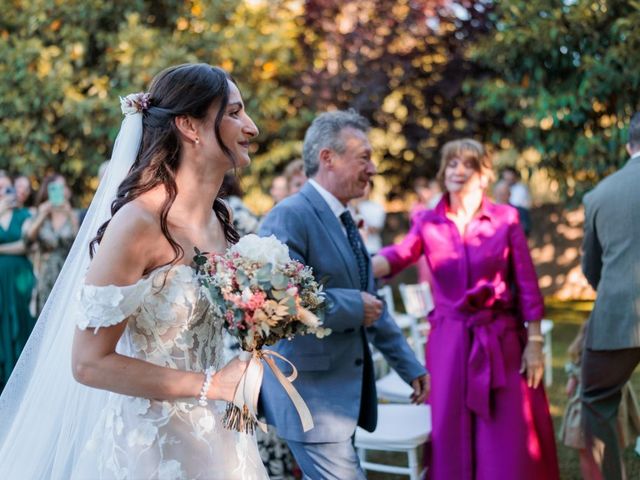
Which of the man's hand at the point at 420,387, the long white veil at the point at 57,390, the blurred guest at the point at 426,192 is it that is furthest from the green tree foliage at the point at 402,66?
the long white veil at the point at 57,390

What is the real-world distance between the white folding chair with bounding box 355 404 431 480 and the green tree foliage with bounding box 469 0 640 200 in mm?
3844

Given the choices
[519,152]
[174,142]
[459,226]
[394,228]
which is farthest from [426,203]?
[174,142]

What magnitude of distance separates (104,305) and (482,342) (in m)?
2.76

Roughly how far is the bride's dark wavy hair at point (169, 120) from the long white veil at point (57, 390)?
0.11 m

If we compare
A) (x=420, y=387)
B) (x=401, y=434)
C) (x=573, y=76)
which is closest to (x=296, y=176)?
(x=401, y=434)

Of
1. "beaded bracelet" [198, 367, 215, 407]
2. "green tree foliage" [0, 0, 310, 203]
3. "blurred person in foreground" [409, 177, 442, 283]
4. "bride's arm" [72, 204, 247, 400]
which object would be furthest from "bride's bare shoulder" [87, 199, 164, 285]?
"green tree foliage" [0, 0, 310, 203]

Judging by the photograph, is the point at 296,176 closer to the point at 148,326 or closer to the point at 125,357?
the point at 148,326

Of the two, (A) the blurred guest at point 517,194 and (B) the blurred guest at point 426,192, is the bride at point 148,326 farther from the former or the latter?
(A) the blurred guest at point 517,194

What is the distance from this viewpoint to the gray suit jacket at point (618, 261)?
4500 millimetres

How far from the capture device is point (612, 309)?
14.9 ft

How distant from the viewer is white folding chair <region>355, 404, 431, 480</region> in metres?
4.63

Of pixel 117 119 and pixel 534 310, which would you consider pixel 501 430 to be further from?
pixel 117 119

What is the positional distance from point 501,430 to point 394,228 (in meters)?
13.7

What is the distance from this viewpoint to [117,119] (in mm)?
12617
